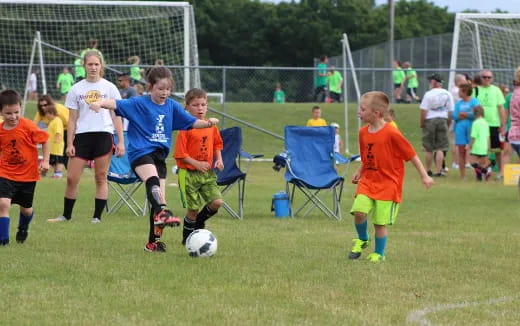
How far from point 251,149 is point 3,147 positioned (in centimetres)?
1599

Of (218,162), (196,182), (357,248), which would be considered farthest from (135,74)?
(357,248)

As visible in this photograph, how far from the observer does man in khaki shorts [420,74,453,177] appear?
60.6 ft

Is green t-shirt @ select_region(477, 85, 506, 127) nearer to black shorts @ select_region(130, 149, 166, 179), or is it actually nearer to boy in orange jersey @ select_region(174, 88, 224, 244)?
boy in orange jersey @ select_region(174, 88, 224, 244)

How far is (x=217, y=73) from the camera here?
4366 cm

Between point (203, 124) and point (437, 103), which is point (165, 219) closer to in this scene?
point (203, 124)

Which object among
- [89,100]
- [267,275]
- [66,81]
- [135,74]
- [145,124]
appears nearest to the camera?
[267,275]

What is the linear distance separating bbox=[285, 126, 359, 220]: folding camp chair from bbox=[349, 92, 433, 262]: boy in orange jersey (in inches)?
151

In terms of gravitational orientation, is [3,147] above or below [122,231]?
above

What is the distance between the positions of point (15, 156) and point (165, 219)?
1.93m

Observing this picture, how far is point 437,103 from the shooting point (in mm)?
18500

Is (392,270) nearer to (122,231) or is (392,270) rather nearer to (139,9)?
(122,231)

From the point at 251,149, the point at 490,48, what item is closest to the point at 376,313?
the point at 251,149

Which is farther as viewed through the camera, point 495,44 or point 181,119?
point 495,44

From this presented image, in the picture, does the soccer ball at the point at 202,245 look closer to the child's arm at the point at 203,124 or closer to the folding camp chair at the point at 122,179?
the child's arm at the point at 203,124
